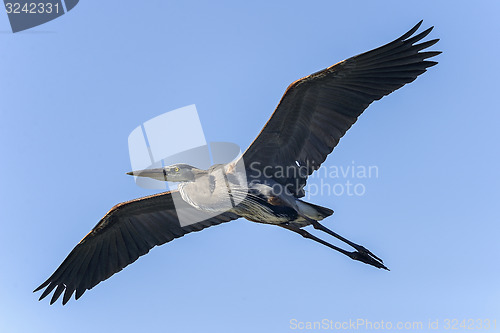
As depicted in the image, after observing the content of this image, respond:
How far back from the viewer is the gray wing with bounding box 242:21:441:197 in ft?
38.6

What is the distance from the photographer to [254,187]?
41.3 ft

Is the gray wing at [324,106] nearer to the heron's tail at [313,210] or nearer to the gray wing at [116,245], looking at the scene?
the heron's tail at [313,210]

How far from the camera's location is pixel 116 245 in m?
14.2

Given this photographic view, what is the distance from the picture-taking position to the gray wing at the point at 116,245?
14172 millimetres

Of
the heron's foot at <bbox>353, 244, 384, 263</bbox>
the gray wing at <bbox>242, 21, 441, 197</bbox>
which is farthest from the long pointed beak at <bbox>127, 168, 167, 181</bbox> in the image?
the heron's foot at <bbox>353, 244, 384, 263</bbox>

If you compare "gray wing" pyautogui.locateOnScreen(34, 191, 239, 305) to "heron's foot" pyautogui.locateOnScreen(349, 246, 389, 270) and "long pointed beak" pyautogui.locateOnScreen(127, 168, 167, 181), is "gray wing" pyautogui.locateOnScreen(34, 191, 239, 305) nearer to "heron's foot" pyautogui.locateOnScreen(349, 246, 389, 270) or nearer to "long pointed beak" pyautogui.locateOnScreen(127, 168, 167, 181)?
"long pointed beak" pyautogui.locateOnScreen(127, 168, 167, 181)

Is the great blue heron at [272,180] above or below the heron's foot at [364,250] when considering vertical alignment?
above

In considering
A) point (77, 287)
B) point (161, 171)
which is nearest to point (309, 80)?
point (161, 171)

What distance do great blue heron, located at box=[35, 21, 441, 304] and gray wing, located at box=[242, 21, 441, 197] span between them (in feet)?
0.06

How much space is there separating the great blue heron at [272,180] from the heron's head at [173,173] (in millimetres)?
19

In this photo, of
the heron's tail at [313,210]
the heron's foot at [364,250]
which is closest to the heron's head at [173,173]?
the heron's tail at [313,210]

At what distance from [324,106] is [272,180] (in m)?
1.69

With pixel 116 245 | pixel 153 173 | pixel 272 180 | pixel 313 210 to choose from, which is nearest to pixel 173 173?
pixel 153 173

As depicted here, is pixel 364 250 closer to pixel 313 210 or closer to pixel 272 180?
pixel 313 210
